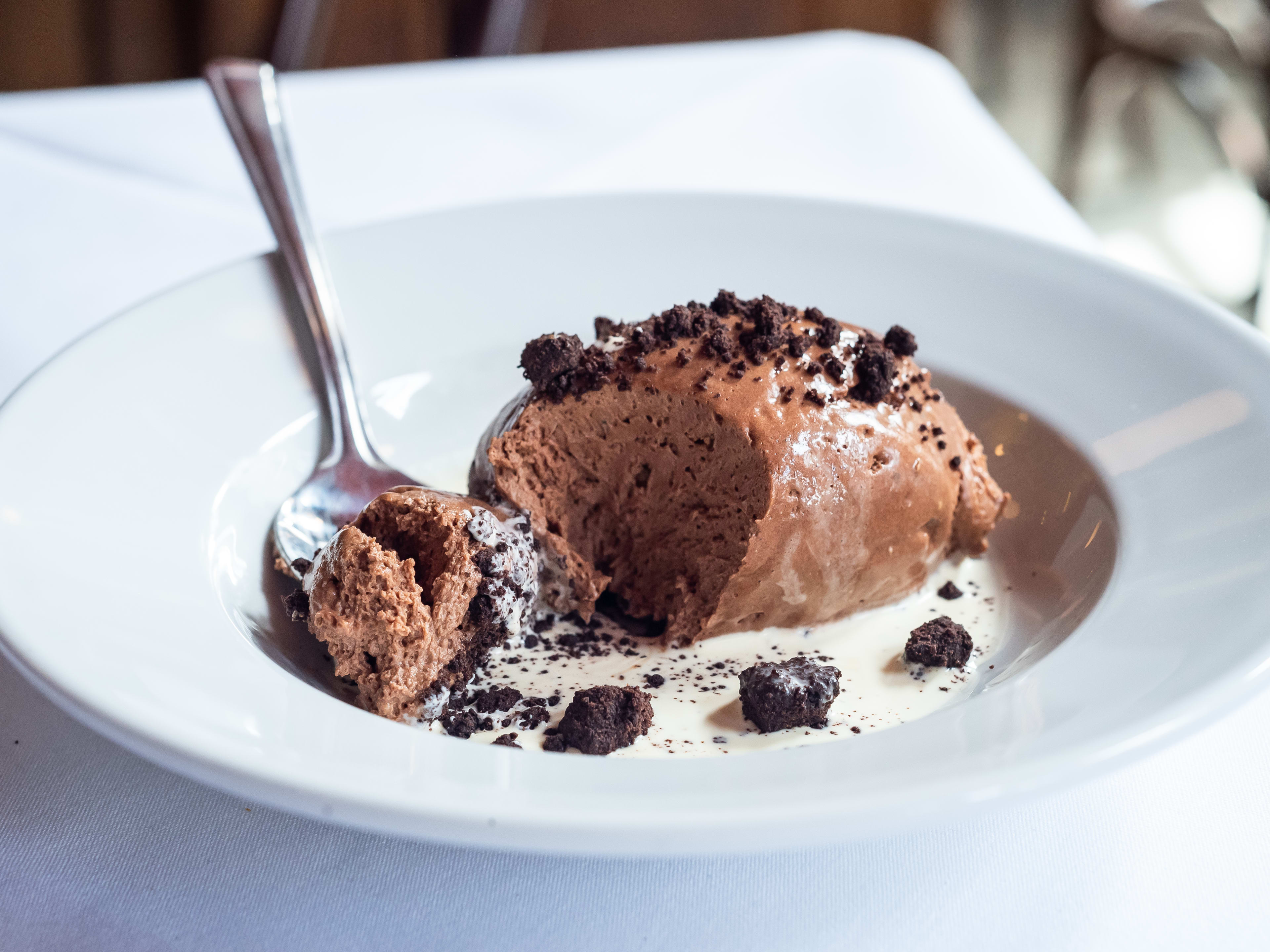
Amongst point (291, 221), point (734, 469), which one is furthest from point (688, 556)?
point (291, 221)

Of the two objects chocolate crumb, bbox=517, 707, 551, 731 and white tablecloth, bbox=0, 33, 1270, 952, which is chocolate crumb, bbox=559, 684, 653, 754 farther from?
white tablecloth, bbox=0, 33, 1270, 952

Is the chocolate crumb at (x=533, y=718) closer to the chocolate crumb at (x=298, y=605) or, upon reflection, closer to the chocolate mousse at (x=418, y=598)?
the chocolate mousse at (x=418, y=598)

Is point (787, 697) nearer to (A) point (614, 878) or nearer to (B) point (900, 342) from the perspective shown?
(A) point (614, 878)

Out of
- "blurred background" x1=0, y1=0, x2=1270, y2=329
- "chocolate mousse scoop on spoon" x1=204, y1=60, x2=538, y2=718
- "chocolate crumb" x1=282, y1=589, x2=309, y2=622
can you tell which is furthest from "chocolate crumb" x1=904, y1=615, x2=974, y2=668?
"blurred background" x1=0, y1=0, x2=1270, y2=329

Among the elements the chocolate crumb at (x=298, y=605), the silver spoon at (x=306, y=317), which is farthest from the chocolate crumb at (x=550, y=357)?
the chocolate crumb at (x=298, y=605)

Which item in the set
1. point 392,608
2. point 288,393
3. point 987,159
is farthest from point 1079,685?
point 987,159

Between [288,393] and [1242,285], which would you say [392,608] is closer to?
[288,393]
